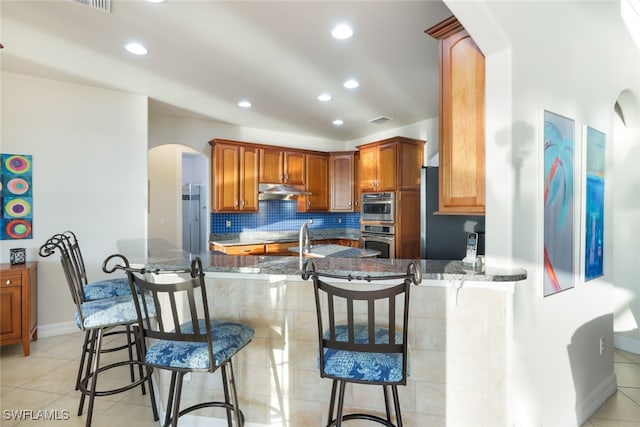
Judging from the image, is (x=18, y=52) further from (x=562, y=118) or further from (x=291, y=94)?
(x=562, y=118)

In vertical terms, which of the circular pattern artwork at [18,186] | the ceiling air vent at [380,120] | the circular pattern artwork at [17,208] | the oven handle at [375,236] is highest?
the ceiling air vent at [380,120]

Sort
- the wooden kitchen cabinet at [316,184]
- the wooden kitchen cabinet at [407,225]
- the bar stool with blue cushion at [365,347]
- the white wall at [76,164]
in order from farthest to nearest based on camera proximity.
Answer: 1. the wooden kitchen cabinet at [316,184]
2. the wooden kitchen cabinet at [407,225]
3. the white wall at [76,164]
4. the bar stool with blue cushion at [365,347]

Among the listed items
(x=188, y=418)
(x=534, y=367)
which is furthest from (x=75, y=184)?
(x=534, y=367)

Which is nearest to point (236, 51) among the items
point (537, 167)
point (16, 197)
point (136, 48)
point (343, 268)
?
point (136, 48)

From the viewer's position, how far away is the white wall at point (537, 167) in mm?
1693

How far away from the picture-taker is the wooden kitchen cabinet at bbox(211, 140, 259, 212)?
15.9 ft

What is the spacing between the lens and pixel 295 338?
1891 mm

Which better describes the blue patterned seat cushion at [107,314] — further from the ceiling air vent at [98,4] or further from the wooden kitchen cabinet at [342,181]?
the wooden kitchen cabinet at [342,181]

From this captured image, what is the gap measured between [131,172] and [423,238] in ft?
11.2

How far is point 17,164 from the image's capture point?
11.0ft

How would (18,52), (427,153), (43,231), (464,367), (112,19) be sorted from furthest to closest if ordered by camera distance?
(427,153) < (43,231) < (18,52) < (112,19) < (464,367)

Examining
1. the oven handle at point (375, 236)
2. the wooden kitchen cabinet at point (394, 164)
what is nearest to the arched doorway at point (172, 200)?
the oven handle at point (375, 236)

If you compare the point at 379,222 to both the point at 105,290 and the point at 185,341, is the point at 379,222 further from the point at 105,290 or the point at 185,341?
the point at 185,341

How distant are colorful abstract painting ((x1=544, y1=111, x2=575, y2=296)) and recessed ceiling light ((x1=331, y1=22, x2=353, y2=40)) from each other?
1452mm
